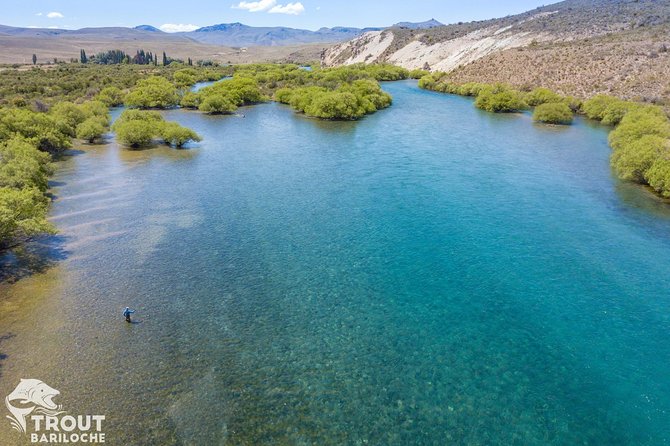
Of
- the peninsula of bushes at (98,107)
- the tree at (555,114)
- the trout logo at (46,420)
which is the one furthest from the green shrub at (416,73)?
the trout logo at (46,420)

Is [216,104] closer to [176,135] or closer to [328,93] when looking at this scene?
[328,93]

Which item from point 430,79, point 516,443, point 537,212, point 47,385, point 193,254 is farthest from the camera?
point 430,79

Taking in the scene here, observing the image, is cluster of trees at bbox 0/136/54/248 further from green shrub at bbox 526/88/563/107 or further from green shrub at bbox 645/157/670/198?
green shrub at bbox 526/88/563/107

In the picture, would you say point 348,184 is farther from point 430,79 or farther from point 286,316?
point 430,79

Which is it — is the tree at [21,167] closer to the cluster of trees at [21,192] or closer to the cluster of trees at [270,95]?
the cluster of trees at [21,192]

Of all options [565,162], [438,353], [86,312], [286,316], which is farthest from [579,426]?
[565,162]

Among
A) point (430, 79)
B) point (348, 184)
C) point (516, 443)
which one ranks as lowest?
point (516, 443)

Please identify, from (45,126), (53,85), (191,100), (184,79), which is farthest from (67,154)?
(184,79)

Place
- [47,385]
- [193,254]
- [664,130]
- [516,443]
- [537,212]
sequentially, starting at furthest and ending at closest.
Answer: [664,130]
[537,212]
[193,254]
[47,385]
[516,443]
